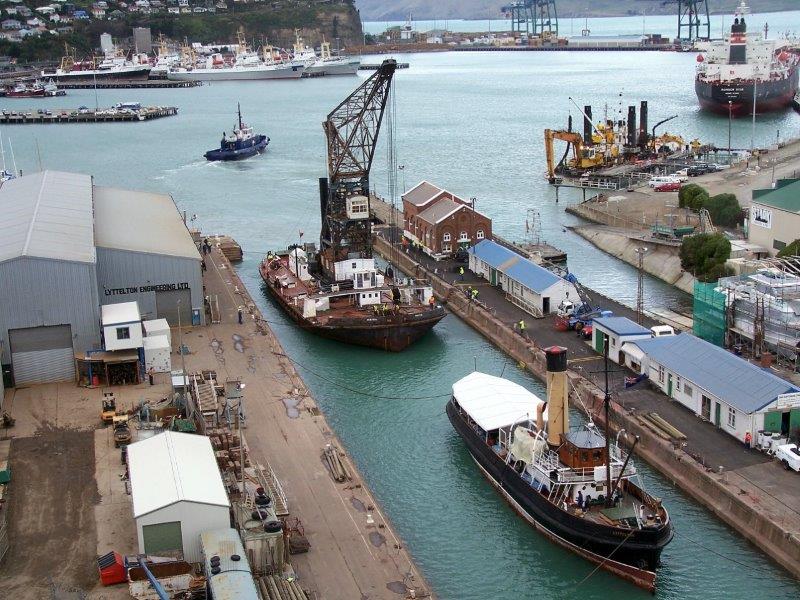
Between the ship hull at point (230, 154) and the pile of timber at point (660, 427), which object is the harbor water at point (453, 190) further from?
the pile of timber at point (660, 427)

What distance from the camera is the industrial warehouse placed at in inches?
994

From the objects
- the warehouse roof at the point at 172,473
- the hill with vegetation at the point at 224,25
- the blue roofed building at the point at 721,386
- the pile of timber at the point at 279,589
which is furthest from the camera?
the hill with vegetation at the point at 224,25

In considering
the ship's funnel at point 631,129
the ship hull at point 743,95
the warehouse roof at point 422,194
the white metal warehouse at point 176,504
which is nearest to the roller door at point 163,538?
the white metal warehouse at point 176,504

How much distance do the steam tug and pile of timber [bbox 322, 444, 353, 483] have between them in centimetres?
904

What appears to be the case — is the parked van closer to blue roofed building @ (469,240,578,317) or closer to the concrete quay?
the concrete quay

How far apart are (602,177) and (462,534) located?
3905 cm

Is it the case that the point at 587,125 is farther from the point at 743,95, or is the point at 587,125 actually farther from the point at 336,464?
the point at 336,464

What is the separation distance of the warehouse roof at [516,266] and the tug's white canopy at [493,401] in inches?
292

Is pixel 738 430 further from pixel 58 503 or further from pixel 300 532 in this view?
pixel 58 503

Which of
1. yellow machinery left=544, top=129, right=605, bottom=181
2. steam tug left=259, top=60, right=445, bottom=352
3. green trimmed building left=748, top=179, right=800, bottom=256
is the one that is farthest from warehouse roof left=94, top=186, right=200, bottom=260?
yellow machinery left=544, top=129, right=605, bottom=181

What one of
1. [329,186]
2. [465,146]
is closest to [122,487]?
[329,186]

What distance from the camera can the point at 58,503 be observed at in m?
18.9

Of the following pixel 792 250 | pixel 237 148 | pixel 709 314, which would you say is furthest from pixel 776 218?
pixel 237 148

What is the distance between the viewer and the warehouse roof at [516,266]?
31.2m
